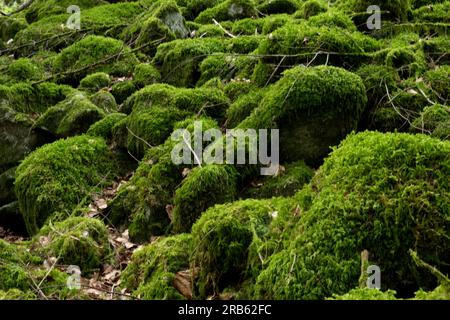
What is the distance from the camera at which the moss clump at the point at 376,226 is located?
3.30m

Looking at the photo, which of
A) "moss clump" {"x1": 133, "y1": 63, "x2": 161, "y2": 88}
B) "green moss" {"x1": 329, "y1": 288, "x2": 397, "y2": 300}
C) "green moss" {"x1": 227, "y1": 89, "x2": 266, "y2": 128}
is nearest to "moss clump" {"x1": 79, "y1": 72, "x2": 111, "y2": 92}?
"moss clump" {"x1": 133, "y1": 63, "x2": 161, "y2": 88}

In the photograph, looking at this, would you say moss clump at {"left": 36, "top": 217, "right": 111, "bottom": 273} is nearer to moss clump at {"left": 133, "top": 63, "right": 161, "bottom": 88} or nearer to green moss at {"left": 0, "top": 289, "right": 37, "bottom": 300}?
green moss at {"left": 0, "top": 289, "right": 37, "bottom": 300}

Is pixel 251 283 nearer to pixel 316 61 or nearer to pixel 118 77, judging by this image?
pixel 316 61

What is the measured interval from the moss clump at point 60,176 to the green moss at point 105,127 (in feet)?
0.61

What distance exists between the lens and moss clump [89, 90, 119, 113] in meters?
8.40

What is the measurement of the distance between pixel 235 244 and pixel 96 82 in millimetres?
6030

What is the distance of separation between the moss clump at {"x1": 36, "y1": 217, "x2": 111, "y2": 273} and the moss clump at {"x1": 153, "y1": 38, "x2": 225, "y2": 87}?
11.1 feet

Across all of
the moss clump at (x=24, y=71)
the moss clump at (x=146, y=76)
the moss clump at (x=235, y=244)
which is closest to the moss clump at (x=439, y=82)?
the moss clump at (x=235, y=244)

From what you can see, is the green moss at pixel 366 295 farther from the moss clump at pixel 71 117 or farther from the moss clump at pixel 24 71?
the moss clump at pixel 24 71

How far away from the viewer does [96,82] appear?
30.4ft

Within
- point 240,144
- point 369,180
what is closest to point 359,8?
point 240,144

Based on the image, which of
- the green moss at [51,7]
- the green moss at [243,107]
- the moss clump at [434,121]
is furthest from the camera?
the green moss at [51,7]

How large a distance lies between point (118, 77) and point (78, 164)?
118 inches

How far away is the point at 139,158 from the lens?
7180mm
